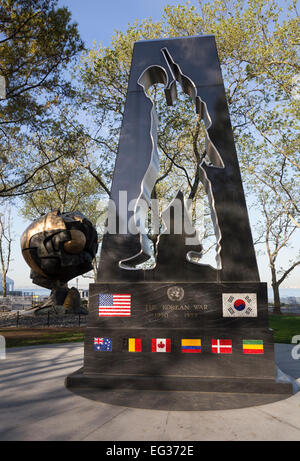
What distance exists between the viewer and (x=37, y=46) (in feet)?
47.7

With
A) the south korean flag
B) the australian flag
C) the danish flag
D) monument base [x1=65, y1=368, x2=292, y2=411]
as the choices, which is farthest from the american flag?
the south korean flag

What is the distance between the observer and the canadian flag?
21.4ft

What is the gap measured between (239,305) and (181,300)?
42.3 inches

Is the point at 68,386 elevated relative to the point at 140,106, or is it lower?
lower

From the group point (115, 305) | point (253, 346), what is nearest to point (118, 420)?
point (115, 305)

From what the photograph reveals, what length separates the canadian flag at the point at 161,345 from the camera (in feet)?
21.4

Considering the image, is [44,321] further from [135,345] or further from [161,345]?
[161,345]

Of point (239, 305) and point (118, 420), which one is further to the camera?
point (239, 305)

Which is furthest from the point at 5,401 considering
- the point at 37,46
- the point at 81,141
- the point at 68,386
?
the point at 81,141

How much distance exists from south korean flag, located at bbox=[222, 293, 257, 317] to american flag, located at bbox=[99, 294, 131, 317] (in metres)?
1.83

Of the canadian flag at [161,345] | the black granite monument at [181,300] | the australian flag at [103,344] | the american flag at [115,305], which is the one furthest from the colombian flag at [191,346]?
the australian flag at [103,344]

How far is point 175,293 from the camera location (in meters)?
6.78
